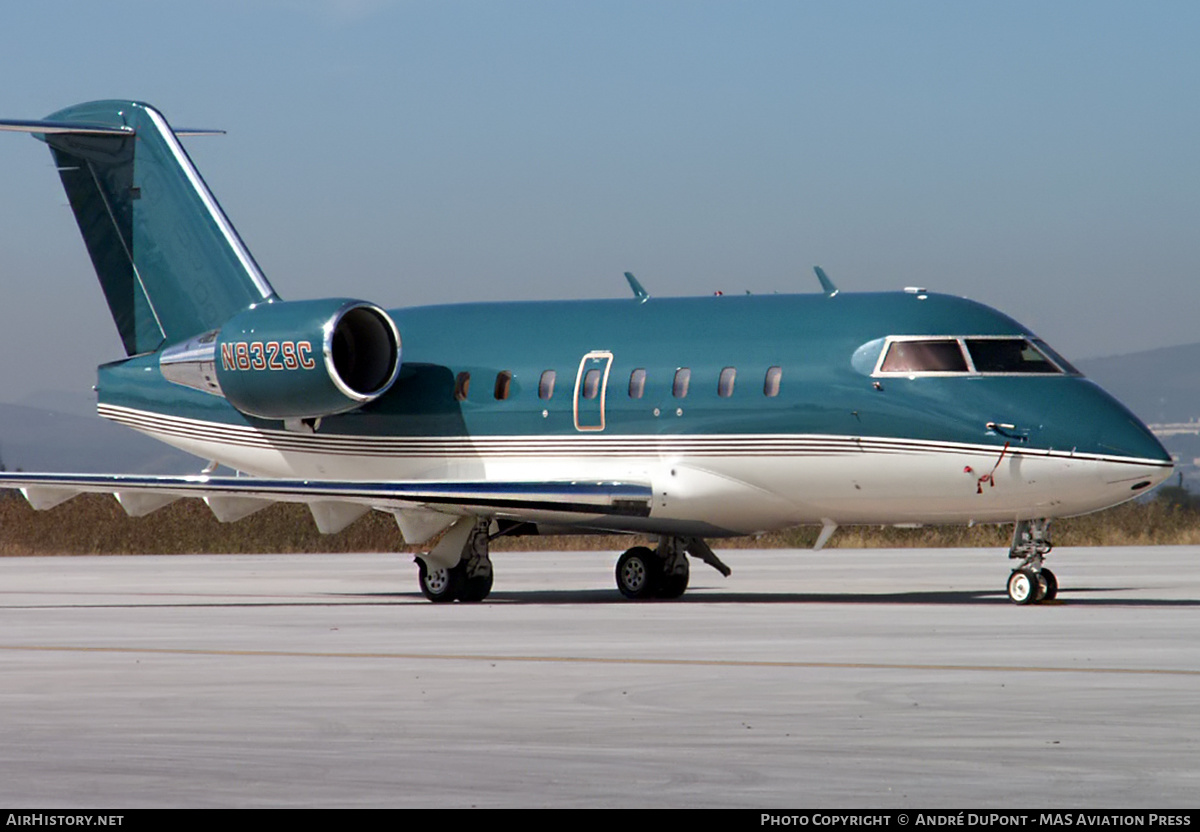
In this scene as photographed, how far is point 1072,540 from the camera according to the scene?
48812 mm

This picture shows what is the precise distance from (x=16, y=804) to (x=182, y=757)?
70.3 inches

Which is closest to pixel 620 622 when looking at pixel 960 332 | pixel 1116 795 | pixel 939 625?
pixel 939 625

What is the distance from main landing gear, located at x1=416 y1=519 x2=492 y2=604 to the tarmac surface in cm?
63

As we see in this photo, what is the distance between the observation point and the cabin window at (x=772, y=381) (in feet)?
82.5

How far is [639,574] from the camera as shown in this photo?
2808 centimetres

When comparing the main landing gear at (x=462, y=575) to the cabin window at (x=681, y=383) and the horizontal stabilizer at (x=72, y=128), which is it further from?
the horizontal stabilizer at (x=72, y=128)

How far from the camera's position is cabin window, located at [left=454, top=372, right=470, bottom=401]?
28.4m

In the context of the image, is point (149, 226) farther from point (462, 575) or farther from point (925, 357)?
point (925, 357)

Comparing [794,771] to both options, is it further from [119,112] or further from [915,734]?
[119,112]

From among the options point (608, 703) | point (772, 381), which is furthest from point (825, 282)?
point (608, 703)

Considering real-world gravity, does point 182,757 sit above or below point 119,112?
below

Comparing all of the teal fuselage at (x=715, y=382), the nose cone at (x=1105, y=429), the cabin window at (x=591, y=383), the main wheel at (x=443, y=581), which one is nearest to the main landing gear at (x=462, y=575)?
the main wheel at (x=443, y=581)

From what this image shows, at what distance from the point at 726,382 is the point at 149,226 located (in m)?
10.4

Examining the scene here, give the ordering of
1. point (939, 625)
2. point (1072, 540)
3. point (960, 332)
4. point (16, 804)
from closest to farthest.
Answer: point (16, 804) → point (939, 625) → point (960, 332) → point (1072, 540)
